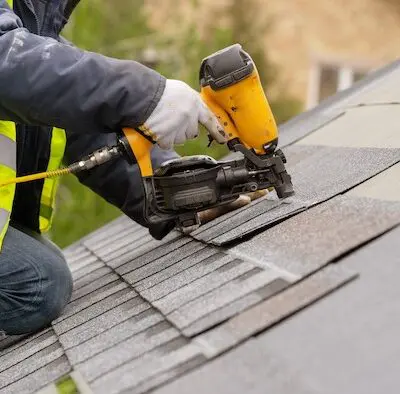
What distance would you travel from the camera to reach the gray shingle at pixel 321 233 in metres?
1.49

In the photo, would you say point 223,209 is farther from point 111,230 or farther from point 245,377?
point 111,230

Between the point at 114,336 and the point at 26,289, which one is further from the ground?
the point at 114,336

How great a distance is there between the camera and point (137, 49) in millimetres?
9852

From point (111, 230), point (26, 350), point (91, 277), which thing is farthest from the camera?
point (111, 230)

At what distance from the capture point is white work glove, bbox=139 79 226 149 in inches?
75.8

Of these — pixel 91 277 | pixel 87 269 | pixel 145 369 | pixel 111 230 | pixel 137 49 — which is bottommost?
pixel 137 49

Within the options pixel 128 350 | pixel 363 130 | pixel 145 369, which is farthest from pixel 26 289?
pixel 363 130

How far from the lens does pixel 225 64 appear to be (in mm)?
2006

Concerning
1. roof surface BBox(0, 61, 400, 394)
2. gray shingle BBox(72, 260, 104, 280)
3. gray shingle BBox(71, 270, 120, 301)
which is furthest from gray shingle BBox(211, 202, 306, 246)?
gray shingle BBox(72, 260, 104, 280)

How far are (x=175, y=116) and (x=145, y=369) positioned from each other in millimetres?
782

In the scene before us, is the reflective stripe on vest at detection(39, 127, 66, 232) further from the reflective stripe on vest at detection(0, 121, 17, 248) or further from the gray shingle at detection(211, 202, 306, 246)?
the gray shingle at detection(211, 202, 306, 246)

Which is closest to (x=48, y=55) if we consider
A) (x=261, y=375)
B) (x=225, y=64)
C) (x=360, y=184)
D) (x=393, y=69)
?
(x=225, y=64)

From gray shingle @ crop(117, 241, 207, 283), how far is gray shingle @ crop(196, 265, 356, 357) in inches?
27.3

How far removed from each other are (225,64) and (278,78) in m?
10.4
